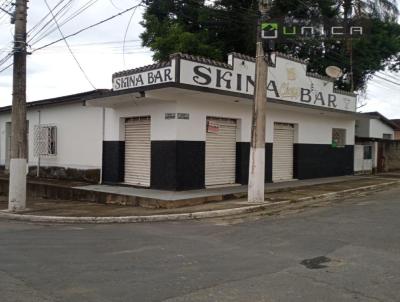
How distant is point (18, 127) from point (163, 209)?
4.80 metres


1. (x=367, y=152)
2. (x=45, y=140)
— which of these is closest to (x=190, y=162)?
(x=45, y=140)

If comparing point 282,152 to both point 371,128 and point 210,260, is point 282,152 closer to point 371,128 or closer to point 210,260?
point 210,260

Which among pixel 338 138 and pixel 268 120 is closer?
pixel 268 120

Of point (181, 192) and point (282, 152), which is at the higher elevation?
point (282, 152)

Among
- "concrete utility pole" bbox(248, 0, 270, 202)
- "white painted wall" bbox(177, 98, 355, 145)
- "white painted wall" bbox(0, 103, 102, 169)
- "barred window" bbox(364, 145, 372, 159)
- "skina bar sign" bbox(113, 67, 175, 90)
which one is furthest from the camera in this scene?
"barred window" bbox(364, 145, 372, 159)

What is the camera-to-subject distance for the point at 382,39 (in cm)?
3073

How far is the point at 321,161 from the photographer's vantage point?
930 inches

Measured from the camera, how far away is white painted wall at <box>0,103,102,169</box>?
20.0 metres

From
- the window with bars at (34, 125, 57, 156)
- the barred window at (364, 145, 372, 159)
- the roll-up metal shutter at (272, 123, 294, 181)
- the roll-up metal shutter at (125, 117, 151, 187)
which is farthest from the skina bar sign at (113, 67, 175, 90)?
the barred window at (364, 145, 372, 159)

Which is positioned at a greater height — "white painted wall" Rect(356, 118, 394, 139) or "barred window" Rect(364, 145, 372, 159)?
"white painted wall" Rect(356, 118, 394, 139)

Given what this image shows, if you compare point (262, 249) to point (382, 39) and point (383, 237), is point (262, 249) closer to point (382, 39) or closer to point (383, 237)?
point (383, 237)

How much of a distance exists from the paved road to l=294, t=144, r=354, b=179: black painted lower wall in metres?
9.82

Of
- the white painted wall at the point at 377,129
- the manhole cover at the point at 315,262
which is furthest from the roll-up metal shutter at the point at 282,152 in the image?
the white painted wall at the point at 377,129

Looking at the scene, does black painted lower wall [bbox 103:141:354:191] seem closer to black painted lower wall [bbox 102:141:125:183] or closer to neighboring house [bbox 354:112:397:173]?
black painted lower wall [bbox 102:141:125:183]
